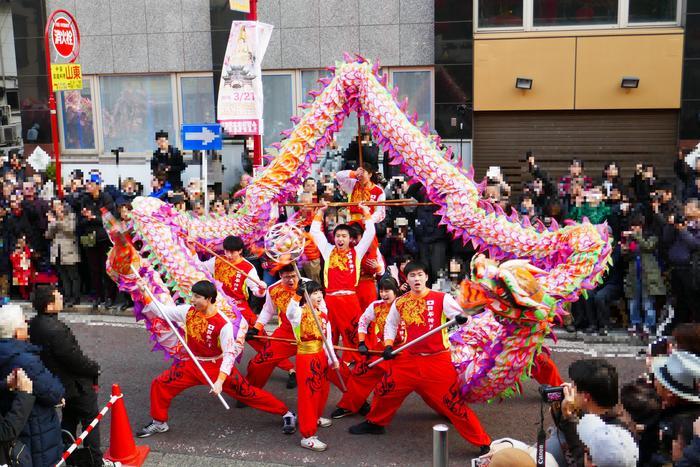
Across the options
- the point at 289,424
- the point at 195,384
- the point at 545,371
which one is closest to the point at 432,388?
the point at 545,371

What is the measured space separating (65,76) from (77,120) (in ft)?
14.3

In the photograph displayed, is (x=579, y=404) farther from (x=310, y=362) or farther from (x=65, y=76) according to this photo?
(x=65, y=76)

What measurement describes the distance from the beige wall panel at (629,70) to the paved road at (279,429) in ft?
21.2

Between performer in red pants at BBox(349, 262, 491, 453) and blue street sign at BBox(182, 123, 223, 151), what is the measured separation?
5810mm

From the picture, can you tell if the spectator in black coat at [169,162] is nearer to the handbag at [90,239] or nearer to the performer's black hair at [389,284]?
the handbag at [90,239]

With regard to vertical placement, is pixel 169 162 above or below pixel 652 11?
below

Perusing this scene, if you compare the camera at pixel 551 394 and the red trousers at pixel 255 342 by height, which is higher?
the camera at pixel 551 394

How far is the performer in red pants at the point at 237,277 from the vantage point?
8.17m

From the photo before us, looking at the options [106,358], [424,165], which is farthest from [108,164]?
[424,165]

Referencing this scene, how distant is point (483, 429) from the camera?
7.02 meters

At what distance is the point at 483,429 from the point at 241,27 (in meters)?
6.34

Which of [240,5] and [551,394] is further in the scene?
[240,5]

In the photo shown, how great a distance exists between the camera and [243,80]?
10.8 m

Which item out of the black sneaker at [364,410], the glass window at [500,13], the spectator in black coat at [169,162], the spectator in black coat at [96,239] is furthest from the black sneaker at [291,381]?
the glass window at [500,13]
